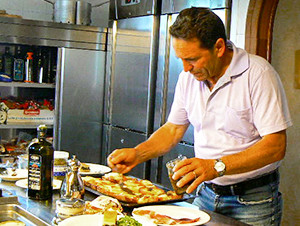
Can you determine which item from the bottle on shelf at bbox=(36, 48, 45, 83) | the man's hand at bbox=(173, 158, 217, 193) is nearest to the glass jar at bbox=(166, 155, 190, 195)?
the man's hand at bbox=(173, 158, 217, 193)

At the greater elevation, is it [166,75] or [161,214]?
[166,75]

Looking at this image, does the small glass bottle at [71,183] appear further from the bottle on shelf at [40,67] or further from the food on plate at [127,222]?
the bottle on shelf at [40,67]

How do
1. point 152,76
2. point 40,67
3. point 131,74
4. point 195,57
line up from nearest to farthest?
point 195,57 < point 152,76 < point 131,74 < point 40,67

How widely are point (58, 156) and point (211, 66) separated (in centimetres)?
87

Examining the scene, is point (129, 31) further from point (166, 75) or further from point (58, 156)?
point (58, 156)

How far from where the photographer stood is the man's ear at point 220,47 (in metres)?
2.28

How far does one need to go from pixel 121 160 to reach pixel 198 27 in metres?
0.67

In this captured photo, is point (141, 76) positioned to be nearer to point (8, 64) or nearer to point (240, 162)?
point (8, 64)

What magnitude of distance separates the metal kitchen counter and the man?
0.20 meters

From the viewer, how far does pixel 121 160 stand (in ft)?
7.57

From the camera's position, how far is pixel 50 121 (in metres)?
Result: 4.90

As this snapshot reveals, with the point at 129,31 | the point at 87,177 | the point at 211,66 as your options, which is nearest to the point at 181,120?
the point at 211,66

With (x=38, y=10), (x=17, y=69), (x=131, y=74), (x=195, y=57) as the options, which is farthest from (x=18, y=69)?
(x=195, y=57)

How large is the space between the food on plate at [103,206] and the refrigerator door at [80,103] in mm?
2956
